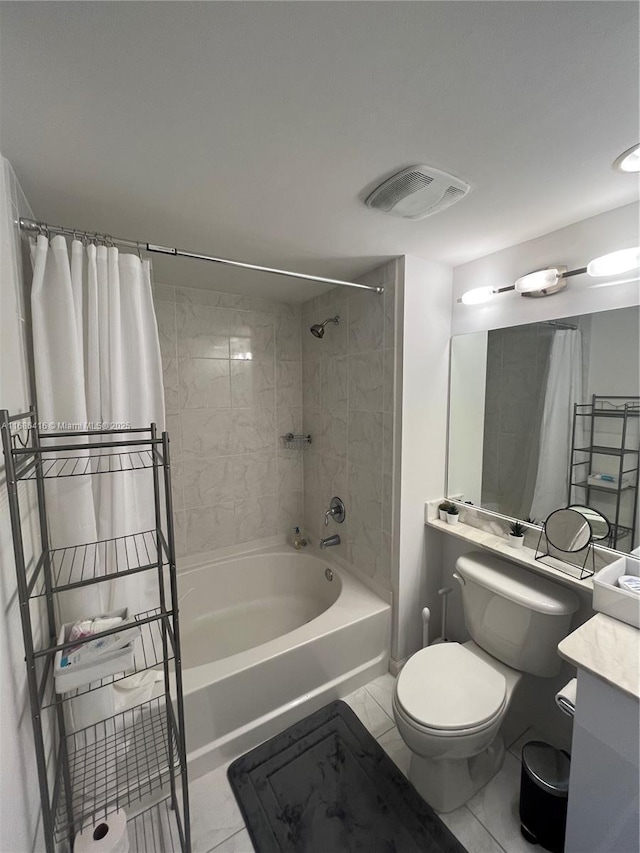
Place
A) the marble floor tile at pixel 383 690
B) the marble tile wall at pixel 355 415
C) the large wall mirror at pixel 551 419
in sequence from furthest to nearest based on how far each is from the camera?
the marble tile wall at pixel 355 415
the marble floor tile at pixel 383 690
the large wall mirror at pixel 551 419

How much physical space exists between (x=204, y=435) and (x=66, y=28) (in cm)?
186

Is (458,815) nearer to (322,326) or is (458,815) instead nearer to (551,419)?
(551,419)

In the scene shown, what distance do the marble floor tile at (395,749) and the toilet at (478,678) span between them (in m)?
0.07

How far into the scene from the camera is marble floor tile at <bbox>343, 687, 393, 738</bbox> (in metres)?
1.59

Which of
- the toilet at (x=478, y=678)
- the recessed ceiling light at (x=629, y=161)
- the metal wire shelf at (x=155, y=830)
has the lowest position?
the metal wire shelf at (x=155, y=830)

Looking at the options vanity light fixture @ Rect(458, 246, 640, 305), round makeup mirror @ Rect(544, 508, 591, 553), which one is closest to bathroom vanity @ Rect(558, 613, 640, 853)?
round makeup mirror @ Rect(544, 508, 591, 553)

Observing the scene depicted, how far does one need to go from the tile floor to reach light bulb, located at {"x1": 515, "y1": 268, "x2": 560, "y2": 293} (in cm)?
202

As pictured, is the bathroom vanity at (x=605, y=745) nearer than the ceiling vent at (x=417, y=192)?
Yes

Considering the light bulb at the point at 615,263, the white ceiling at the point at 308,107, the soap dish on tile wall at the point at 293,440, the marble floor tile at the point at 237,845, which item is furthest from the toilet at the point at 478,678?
the white ceiling at the point at 308,107

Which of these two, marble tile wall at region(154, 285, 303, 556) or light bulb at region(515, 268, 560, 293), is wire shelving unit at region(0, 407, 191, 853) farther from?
light bulb at region(515, 268, 560, 293)

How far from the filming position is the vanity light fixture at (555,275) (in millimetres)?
1167

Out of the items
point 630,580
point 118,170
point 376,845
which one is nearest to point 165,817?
point 376,845

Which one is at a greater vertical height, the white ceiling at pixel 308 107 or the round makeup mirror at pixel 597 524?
the white ceiling at pixel 308 107

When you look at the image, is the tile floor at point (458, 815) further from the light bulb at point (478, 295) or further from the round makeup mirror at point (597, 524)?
the light bulb at point (478, 295)
